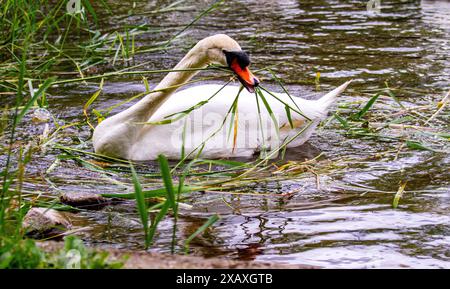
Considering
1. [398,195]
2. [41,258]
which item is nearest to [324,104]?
[398,195]

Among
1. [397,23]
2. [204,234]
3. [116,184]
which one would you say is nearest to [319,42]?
[397,23]

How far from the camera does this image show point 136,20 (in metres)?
11.0

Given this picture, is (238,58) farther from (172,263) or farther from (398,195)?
(172,263)

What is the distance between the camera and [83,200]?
15.9ft

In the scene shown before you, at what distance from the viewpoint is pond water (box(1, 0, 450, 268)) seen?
425 centimetres

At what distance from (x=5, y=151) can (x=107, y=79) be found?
254cm

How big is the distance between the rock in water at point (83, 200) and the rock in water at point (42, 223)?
0.34 meters

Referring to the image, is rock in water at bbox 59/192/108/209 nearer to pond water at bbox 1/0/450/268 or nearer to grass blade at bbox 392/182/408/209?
pond water at bbox 1/0/450/268

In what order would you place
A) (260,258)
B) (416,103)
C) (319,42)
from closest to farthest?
(260,258) < (416,103) < (319,42)

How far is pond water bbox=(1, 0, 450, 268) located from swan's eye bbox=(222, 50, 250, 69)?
87 cm

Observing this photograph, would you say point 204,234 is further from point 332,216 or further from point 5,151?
point 5,151

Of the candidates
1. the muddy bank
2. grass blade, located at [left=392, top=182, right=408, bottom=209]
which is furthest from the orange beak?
the muddy bank

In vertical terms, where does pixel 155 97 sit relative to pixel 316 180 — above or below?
above

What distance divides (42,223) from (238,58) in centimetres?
196
